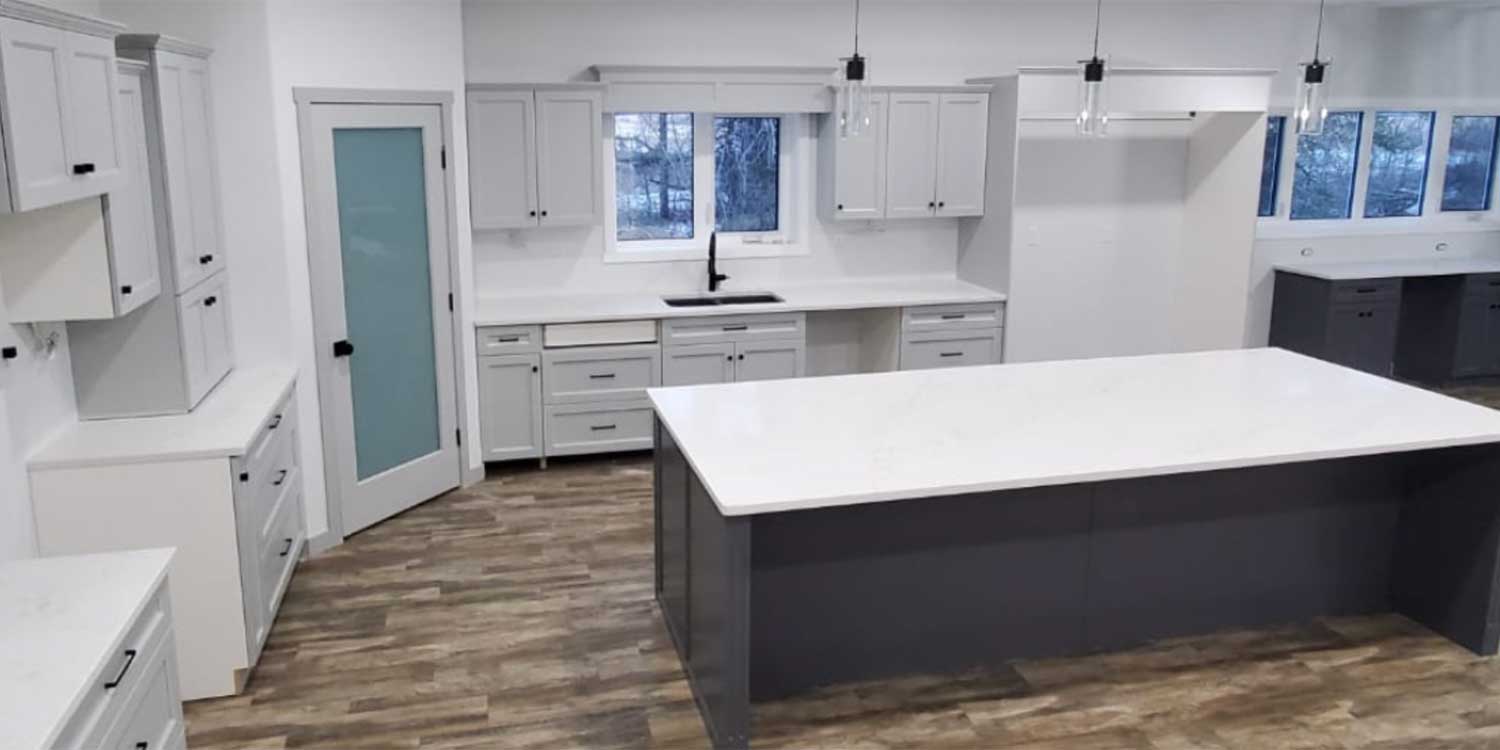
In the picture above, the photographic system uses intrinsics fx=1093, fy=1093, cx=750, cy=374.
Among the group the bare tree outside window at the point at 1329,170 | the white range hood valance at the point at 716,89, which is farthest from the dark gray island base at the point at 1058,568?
the bare tree outside window at the point at 1329,170

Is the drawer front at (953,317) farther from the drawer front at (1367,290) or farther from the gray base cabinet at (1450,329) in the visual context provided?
the gray base cabinet at (1450,329)

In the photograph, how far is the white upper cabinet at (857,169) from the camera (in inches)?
243

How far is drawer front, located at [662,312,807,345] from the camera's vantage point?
5.82 m

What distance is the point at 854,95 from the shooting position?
364 cm

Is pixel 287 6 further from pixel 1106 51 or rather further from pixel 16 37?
pixel 1106 51

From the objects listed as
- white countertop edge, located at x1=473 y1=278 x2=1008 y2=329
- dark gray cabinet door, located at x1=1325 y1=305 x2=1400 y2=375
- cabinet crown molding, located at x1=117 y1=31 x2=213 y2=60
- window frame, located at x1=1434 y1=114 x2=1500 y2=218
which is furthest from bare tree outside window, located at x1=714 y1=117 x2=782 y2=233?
window frame, located at x1=1434 y1=114 x2=1500 y2=218

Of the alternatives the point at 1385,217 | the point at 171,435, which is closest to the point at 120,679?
the point at 171,435

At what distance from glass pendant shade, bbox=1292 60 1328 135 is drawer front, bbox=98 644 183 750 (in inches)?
146

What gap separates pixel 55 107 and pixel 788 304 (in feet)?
12.4

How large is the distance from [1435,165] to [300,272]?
297 inches

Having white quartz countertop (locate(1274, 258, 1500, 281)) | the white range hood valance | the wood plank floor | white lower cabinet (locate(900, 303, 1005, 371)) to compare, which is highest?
the white range hood valance

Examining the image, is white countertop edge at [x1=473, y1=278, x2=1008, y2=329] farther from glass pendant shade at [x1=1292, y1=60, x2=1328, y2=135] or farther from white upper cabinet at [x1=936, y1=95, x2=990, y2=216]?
glass pendant shade at [x1=1292, y1=60, x2=1328, y2=135]

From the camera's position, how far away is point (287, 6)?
4266 millimetres

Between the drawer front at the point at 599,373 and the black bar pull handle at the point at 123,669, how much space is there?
3283 millimetres
